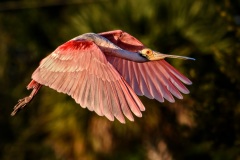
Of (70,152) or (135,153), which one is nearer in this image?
(70,152)

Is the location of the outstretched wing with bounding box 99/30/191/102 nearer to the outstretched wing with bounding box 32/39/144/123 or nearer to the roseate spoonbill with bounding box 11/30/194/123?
the roseate spoonbill with bounding box 11/30/194/123

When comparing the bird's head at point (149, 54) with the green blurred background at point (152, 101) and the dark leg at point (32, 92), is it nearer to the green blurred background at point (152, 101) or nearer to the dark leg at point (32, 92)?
the dark leg at point (32, 92)

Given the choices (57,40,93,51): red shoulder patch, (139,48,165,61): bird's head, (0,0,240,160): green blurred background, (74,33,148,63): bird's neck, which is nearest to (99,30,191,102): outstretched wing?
(139,48,165,61): bird's head

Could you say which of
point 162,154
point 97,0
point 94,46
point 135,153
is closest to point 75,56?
point 94,46

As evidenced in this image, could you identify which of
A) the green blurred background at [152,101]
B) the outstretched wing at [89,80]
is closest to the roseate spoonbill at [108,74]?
the outstretched wing at [89,80]

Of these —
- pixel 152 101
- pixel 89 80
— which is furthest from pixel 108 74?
pixel 152 101

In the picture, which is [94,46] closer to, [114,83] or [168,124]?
[114,83]

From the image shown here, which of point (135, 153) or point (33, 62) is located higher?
point (33, 62)

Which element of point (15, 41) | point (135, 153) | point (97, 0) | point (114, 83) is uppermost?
point (114, 83)
